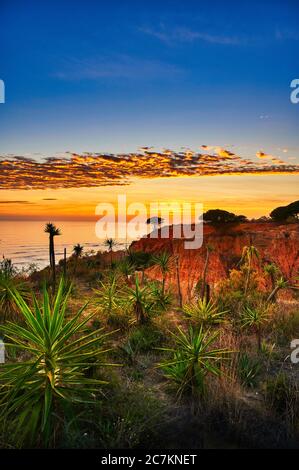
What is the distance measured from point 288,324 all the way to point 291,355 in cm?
168

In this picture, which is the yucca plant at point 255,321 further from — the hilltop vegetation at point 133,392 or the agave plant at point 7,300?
the agave plant at point 7,300

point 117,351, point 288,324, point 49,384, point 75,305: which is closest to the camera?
point 49,384

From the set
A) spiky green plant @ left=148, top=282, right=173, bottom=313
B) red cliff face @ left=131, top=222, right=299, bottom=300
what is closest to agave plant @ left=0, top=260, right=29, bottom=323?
spiky green plant @ left=148, top=282, right=173, bottom=313

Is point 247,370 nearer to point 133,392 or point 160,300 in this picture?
point 133,392

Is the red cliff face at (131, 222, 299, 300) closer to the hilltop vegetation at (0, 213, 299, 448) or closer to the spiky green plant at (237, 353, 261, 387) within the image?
the spiky green plant at (237, 353, 261, 387)

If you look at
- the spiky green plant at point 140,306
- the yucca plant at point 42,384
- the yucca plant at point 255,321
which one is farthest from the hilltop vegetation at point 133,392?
the spiky green plant at point 140,306

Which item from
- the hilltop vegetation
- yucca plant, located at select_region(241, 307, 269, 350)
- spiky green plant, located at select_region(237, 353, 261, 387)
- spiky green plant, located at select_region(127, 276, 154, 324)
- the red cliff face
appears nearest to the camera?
the hilltop vegetation

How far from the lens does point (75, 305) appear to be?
9.39 meters

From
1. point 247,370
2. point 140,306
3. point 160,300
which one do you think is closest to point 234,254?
point 160,300

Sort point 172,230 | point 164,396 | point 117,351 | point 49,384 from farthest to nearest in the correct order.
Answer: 1. point 172,230
2. point 117,351
3. point 164,396
4. point 49,384

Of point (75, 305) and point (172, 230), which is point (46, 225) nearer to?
point (75, 305)

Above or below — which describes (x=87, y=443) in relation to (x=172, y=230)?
below
